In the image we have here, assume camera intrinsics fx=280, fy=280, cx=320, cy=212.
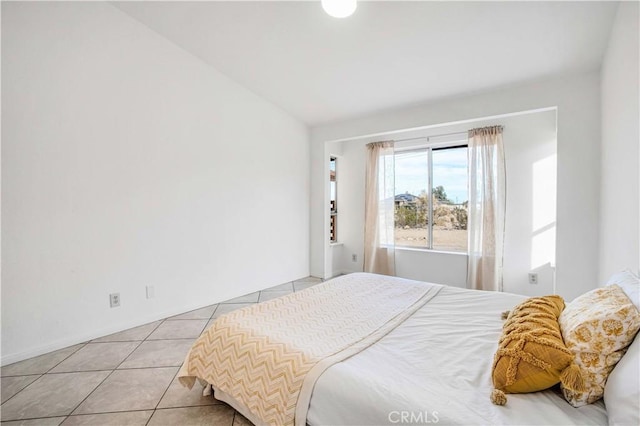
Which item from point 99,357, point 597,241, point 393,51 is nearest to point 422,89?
point 393,51

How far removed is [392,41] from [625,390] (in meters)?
2.68

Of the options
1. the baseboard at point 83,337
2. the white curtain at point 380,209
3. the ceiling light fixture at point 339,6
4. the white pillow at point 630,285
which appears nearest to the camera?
the white pillow at point 630,285

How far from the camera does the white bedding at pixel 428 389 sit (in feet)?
2.87

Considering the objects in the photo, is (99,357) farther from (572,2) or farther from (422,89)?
(572,2)

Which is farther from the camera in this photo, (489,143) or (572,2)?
(489,143)

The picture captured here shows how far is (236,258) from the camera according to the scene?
354 cm

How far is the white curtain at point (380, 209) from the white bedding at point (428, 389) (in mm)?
2874

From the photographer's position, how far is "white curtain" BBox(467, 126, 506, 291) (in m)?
3.47

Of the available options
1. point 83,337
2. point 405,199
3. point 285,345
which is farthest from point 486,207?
point 83,337

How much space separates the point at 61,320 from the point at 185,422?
61.9 inches

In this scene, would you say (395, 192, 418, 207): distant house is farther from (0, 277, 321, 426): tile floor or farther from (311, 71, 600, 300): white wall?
(0, 277, 321, 426): tile floor

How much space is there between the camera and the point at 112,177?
2.50 metres

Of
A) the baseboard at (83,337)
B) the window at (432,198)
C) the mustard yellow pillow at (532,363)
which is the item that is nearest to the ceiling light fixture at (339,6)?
the mustard yellow pillow at (532,363)

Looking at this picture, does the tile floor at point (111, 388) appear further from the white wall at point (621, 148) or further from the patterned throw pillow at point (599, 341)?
the white wall at point (621, 148)
